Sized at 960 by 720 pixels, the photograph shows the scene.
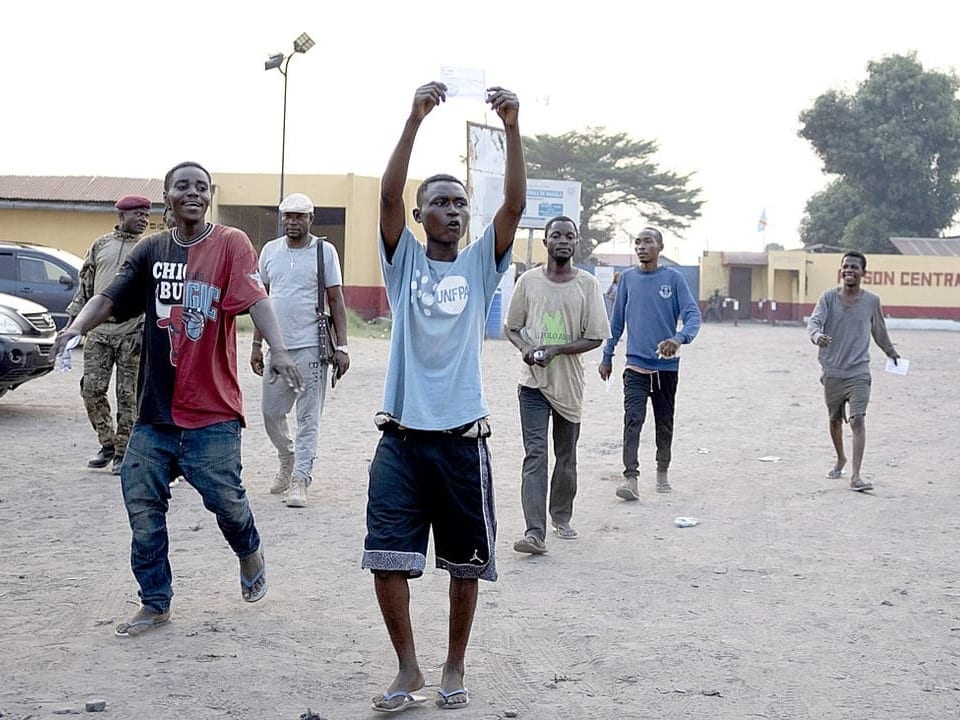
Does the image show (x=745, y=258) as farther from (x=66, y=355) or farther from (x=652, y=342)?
(x=66, y=355)

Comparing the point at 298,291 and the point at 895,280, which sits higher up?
the point at 895,280

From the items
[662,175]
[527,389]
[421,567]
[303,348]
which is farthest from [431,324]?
[662,175]

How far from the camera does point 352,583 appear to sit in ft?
20.3

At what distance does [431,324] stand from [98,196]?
111 ft

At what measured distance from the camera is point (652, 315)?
934cm

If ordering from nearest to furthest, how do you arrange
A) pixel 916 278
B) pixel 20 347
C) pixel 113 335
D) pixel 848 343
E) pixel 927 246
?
1. pixel 113 335
2. pixel 848 343
3. pixel 20 347
4. pixel 916 278
5. pixel 927 246

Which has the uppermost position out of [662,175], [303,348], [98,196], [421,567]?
[662,175]

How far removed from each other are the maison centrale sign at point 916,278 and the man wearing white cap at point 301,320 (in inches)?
1847

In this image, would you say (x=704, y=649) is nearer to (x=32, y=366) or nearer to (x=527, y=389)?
(x=527, y=389)

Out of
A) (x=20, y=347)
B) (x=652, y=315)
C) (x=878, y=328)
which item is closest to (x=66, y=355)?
(x=652, y=315)

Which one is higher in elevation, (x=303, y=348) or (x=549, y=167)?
(x=549, y=167)

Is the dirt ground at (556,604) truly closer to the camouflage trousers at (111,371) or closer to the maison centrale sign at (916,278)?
the camouflage trousers at (111,371)

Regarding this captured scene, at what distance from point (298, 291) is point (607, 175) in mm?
54299

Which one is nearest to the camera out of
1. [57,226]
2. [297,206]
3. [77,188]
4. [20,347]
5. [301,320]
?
[297,206]
